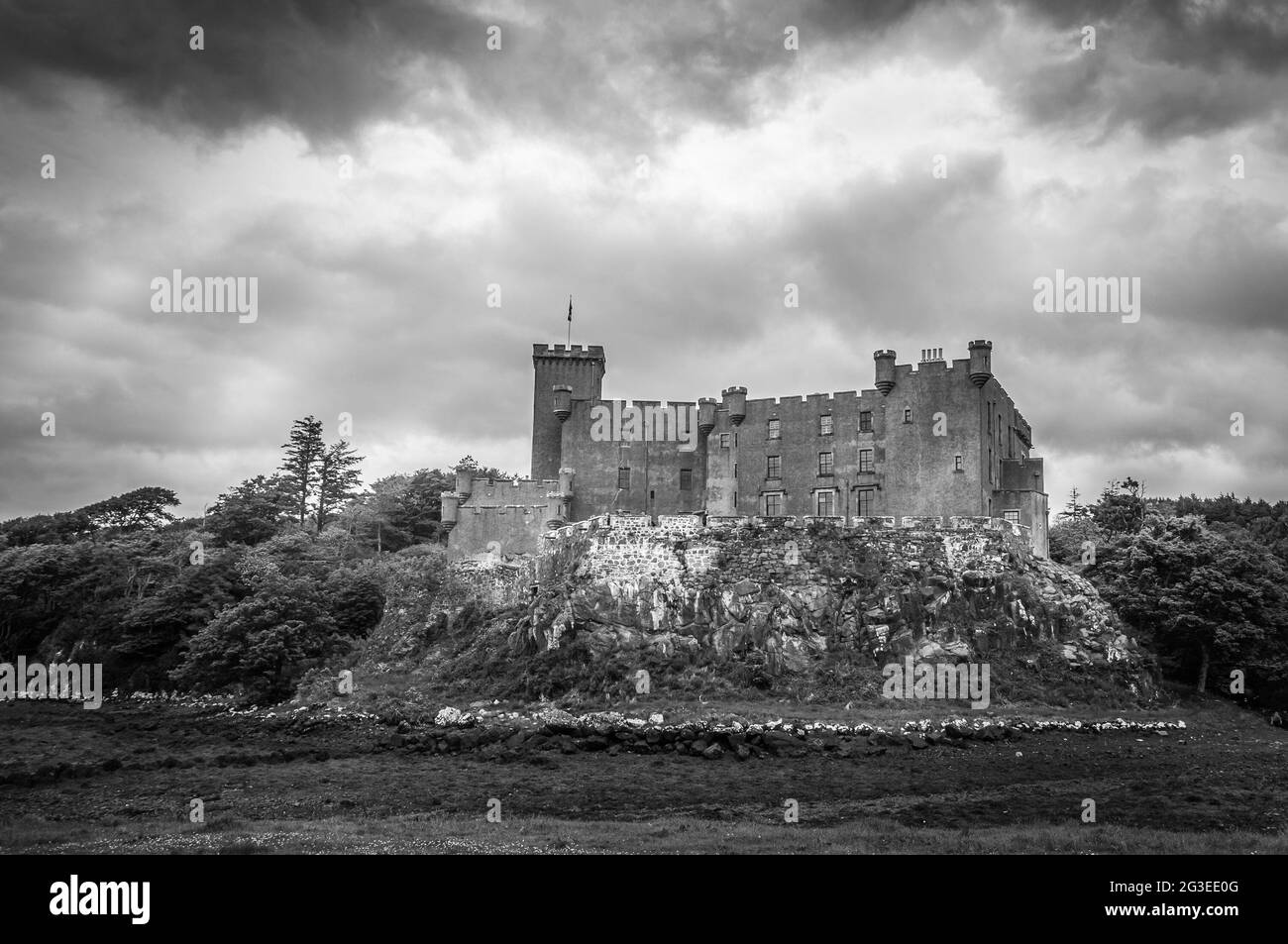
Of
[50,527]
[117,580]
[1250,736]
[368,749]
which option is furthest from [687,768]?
[50,527]

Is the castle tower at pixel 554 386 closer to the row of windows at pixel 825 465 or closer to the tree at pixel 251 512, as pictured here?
the row of windows at pixel 825 465

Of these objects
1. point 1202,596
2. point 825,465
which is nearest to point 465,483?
point 825,465

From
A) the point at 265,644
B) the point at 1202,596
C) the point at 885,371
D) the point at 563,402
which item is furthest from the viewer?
the point at 563,402

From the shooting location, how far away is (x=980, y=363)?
5200 cm

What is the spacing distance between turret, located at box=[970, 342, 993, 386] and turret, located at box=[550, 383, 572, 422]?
2473cm

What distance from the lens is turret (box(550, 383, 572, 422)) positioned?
198 feet

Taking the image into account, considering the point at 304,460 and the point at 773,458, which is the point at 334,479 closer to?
the point at 304,460

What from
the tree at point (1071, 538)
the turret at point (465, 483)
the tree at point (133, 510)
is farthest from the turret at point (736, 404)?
the tree at point (133, 510)

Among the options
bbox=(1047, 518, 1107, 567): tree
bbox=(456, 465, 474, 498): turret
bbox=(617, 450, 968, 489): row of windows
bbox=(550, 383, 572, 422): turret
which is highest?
bbox=(550, 383, 572, 422): turret

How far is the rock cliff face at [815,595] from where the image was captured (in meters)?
43.7

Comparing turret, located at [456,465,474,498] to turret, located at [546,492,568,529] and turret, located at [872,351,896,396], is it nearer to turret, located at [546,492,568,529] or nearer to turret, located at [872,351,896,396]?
turret, located at [546,492,568,529]

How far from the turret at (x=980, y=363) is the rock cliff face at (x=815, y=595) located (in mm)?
9397

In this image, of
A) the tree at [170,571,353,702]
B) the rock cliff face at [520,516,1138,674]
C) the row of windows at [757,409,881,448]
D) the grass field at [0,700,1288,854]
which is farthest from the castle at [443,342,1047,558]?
the grass field at [0,700,1288,854]

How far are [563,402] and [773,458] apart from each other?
1407cm
